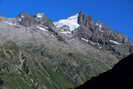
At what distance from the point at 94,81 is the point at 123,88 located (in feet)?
84.2

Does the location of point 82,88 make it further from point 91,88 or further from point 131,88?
point 131,88

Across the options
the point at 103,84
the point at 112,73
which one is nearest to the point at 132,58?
the point at 112,73

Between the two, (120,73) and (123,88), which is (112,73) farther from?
(123,88)

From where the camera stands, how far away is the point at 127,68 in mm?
101312

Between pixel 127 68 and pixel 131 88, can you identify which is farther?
pixel 127 68

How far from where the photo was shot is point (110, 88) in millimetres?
91312

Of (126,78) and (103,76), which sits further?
(103,76)

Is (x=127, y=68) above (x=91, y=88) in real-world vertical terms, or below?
above

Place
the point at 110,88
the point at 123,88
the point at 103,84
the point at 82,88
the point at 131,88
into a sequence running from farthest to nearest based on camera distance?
the point at 82,88 → the point at 103,84 → the point at 110,88 → the point at 123,88 → the point at 131,88

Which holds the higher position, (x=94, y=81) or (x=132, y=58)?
(x=132, y=58)

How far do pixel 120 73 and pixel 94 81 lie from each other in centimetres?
1173

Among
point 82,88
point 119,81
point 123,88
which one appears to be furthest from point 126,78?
point 82,88

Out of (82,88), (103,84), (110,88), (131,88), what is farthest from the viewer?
(82,88)

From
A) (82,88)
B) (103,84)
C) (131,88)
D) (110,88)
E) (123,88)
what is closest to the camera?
(131,88)
